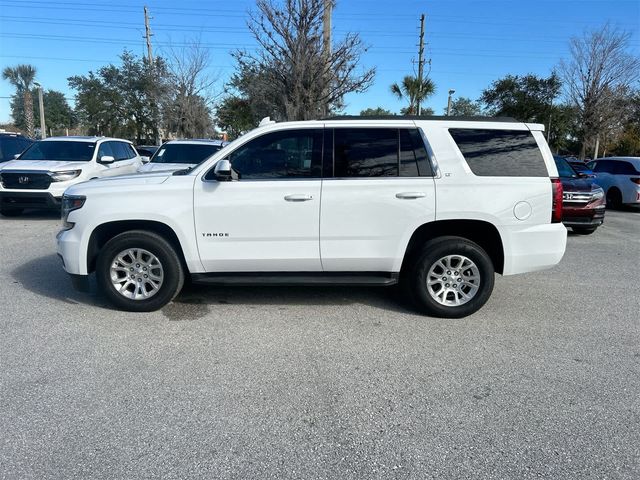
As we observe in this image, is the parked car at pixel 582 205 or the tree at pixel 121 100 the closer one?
the parked car at pixel 582 205

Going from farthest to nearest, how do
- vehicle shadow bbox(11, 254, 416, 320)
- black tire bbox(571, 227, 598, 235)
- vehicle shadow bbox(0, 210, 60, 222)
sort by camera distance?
vehicle shadow bbox(0, 210, 60, 222), black tire bbox(571, 227, 598, 235), vehicle shadow bbox(11, 254, 416, 320)

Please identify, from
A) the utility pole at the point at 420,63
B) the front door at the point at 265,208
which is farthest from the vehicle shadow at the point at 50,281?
the utility pole at the point at 420,63

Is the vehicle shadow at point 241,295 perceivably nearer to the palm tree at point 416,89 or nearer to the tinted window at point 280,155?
the tinted window at point 280,155

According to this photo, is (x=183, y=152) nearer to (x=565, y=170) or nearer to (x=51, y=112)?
(x=565, y=170)

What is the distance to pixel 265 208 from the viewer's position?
4438 millimetres

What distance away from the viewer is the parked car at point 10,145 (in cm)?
1237

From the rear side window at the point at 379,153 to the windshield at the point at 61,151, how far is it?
8.47 m

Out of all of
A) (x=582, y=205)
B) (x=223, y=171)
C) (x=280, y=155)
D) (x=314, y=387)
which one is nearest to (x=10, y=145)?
(x=223, y=171)

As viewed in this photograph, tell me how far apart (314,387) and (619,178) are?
14562 mm

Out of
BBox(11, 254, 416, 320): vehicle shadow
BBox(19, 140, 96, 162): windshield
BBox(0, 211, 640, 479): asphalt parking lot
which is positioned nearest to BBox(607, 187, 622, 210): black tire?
BBox(0, 211, 640, 479): asphalt parking lot

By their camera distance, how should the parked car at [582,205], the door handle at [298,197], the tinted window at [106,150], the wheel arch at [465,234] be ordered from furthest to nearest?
the tinted window at [106,150] → the parked car at [582,205] → the wheel arch at [465,234] → the door handle at [298,197]

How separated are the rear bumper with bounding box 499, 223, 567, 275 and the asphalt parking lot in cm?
60

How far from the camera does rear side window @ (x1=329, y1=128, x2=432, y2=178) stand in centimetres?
453

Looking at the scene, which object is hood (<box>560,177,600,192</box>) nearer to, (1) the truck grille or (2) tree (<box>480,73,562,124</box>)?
(1) the truck grille
